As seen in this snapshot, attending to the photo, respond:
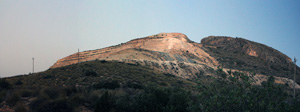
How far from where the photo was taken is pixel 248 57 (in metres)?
102

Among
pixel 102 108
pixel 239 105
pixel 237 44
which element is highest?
pixel 237 44

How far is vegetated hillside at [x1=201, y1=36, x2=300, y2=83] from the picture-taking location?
3374 inches

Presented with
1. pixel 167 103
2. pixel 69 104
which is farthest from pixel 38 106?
pixel 167 103

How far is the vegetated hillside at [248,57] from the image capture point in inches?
3374

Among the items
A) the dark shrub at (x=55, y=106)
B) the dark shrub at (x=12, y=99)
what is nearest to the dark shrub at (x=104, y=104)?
the dark shrub at (x=55, y=106)

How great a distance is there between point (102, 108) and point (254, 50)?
110 metres

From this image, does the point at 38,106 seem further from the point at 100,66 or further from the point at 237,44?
the point at 237,44

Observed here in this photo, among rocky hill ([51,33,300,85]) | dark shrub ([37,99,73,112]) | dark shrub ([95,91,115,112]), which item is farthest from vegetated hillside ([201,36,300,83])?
dark shrub ([37,99,73,112])

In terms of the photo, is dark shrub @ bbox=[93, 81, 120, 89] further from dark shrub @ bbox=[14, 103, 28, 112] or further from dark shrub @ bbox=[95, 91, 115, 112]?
dark shrub @ bbox=[14, 103, 28, 112]

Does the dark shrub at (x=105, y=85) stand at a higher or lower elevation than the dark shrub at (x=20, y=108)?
lower

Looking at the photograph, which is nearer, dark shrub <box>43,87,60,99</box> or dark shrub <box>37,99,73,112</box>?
dark shrub <box>37,99,73,112</box>

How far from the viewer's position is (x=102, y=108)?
613 inches

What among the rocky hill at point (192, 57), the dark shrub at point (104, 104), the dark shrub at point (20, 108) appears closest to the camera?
the dark shrub at point (20, 108)

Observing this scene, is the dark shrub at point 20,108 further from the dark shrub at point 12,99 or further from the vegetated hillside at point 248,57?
the vegetated hillside at point 248,57
